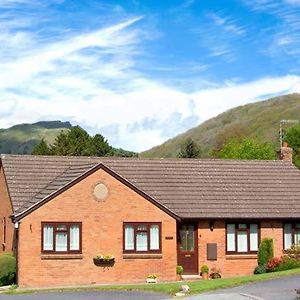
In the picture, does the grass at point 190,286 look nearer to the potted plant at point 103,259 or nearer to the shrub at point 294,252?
the potted plant at point 103,259

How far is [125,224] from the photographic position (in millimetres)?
38250

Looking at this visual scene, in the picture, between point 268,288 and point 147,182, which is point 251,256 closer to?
point 147,182

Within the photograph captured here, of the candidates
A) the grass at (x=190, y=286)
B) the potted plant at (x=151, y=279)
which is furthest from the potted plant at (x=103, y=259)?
the grass at (x=190, y=286)

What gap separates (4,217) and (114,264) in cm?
742

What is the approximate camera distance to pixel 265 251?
40.3 m

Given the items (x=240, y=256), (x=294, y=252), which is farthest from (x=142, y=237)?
(x=294, y=252)

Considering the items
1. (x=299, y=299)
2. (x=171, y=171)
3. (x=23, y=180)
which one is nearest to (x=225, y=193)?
(x=171, y=171)

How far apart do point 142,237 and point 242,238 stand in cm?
559

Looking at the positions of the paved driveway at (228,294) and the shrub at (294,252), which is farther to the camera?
the shrub at (294,252)

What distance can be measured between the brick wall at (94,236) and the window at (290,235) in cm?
635

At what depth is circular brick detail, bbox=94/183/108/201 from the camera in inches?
1489

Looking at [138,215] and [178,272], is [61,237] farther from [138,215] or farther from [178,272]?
[178,272]

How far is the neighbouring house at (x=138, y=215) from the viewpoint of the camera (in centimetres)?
3697

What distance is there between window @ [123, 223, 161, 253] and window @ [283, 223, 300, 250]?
7075mm
